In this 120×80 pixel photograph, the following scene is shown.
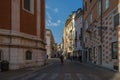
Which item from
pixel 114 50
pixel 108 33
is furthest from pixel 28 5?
pixel 114 50

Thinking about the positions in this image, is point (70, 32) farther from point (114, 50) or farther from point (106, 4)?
point (114, 50)

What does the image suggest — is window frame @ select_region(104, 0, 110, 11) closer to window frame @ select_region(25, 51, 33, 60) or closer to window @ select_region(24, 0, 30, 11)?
window @ select_region(24, 0, 30, 11)

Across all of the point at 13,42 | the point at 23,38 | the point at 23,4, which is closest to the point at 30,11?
the point at 23,4

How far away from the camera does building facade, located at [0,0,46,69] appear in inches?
1288

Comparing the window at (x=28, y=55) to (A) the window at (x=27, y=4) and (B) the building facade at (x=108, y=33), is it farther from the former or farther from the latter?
(B) the building facade at (x=108, y=33)

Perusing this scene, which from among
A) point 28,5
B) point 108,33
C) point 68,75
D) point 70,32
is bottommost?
point 68,75

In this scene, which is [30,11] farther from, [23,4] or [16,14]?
[16,14]

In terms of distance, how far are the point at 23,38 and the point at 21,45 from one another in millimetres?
1248

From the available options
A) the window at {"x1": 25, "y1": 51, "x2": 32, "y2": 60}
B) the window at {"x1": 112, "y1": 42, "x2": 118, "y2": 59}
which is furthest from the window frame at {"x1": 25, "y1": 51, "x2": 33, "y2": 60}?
the window at {"x1": 112, "y1": 42, "x2": 118, "y2": 59}

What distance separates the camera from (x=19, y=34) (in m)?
34.5

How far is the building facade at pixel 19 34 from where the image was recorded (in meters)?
32.7

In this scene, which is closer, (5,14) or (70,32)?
(5,14)

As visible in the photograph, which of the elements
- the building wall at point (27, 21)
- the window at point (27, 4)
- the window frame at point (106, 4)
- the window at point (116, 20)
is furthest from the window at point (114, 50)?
the window at point (27, 4)

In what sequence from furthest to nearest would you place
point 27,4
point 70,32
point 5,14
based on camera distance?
point 70,32 < point 27,4 < point 5,14
